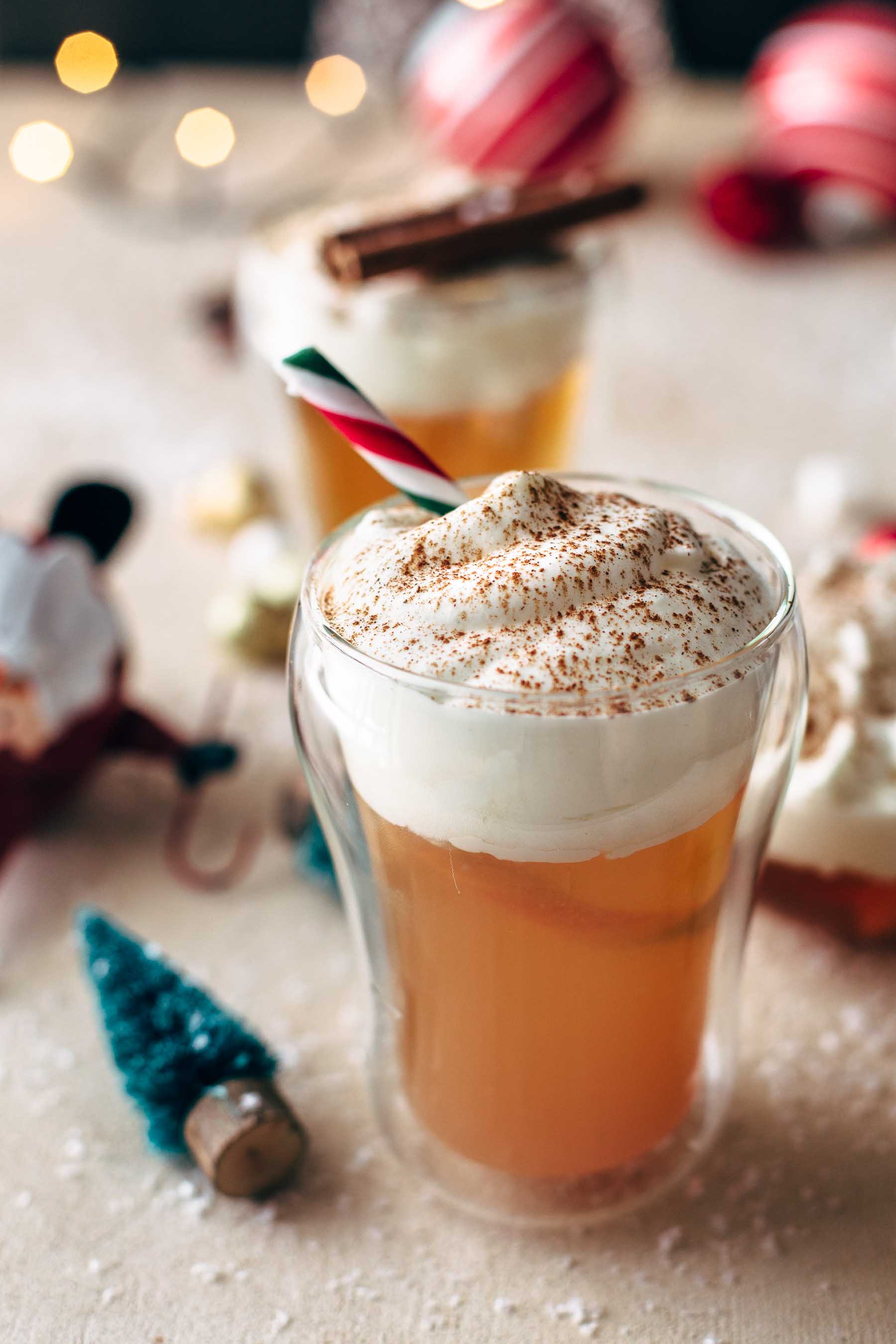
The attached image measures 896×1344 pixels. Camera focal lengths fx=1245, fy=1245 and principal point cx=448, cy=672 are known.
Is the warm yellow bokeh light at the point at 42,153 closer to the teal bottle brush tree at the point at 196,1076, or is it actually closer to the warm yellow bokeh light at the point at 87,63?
the warm yellow bokeh light at the point at 87,63

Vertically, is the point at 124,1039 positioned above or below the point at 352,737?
below

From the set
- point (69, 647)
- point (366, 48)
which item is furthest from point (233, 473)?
point (366, 48)

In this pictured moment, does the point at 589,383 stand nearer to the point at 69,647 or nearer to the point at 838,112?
the point at 69,647

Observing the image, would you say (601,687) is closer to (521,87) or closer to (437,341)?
(437,341)

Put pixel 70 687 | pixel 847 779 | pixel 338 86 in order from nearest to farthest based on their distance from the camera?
pixel 847 779
pixel 70 687
pixel 338 86

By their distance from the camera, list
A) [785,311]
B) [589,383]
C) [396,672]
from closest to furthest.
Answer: [396,672] → [589,383] → [785,311]

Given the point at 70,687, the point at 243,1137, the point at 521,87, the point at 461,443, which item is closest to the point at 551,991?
the point at 243,1137
